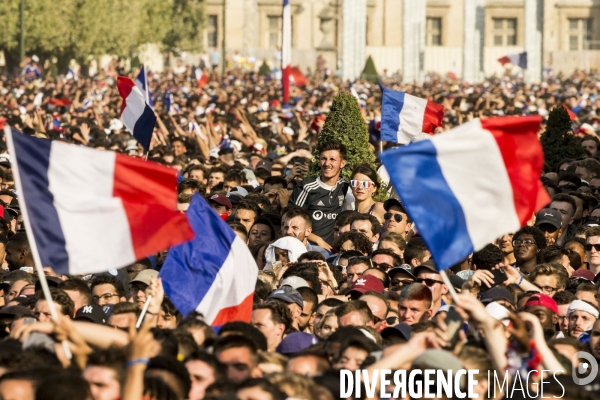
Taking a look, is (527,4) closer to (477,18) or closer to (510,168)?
(477,18)

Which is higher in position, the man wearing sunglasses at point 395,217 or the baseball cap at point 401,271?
the man wearing sunglasses at point 395,217

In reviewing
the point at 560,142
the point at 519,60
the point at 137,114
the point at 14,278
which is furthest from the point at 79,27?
the point at 14,278

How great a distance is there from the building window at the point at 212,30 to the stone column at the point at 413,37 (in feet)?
78.8

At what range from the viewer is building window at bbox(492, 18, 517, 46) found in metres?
78.6

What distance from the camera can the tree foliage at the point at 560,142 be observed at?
19.1 meters

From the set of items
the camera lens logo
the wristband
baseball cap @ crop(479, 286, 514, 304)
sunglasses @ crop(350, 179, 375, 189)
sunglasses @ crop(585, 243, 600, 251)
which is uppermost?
sunglasses @ crop(350, 179, 375, 189)

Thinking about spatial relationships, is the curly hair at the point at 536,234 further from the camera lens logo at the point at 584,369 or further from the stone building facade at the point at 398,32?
the stone building facade at the point at 398,32

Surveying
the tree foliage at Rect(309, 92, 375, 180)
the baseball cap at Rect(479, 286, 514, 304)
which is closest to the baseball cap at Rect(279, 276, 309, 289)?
the baseball cap at Rect(479, 286, 514, 304)

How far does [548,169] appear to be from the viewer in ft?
58.6

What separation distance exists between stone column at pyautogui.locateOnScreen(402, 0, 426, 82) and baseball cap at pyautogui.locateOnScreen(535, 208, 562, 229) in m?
40.2

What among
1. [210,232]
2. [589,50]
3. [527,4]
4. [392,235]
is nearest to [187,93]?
[527,4]

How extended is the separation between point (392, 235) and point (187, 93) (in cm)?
2931

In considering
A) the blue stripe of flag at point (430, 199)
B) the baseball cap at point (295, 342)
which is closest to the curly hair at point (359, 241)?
the baseball cap at point (295, 342)

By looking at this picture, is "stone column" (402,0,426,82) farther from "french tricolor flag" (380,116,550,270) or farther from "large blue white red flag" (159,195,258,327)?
"french tricolor flag" (380,116,550,270)
